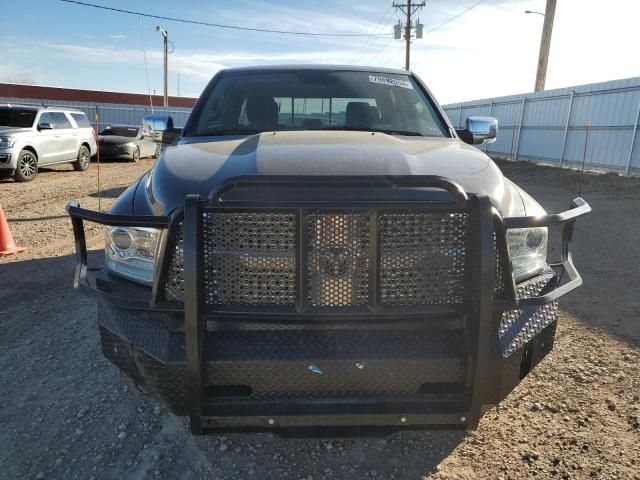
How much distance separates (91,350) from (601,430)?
320 cm

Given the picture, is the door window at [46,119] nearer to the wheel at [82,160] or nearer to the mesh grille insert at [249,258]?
the wheel at [82,160]

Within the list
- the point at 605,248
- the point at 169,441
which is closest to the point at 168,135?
the point at 169,441

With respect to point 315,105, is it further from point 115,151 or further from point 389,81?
point 115,151

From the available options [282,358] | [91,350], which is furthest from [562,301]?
[91,350]

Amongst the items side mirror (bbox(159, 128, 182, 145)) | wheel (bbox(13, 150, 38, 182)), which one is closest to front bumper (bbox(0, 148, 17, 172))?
wheel (bbox(13, 150, 38, 182))

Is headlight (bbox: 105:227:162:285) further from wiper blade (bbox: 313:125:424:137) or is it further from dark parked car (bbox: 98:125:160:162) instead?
dark parked car (bbox: 98:125:160:162)

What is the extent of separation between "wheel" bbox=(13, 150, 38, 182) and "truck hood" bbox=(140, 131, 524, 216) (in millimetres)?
11262

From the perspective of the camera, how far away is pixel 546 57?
20234 mm

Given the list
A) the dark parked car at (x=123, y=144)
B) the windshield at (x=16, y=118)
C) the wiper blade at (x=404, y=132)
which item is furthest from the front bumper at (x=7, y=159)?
the wiper blade at (x=404, y=132)

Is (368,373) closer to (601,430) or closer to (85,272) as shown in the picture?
(85,272)

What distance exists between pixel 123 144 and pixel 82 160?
2803mm

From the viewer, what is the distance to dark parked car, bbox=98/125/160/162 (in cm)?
1744

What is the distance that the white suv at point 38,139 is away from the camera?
38.2ft

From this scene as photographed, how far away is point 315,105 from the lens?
11.3 ft
